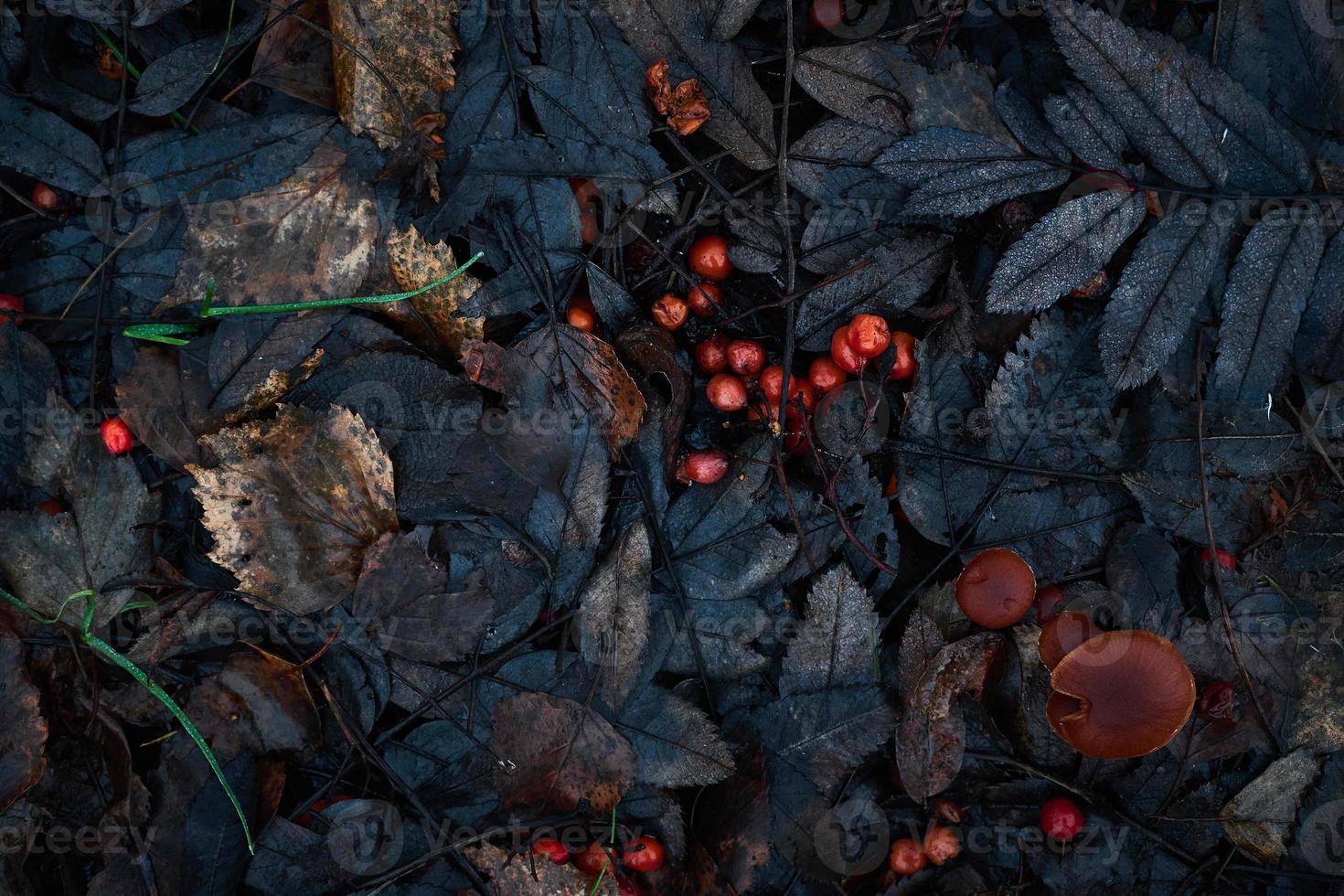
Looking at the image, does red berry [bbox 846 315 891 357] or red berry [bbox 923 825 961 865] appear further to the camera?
red berry [bbox 923 825 961 865]

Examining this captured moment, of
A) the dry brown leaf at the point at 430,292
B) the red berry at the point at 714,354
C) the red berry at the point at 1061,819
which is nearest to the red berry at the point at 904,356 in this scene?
the red berry at the point at 714,354

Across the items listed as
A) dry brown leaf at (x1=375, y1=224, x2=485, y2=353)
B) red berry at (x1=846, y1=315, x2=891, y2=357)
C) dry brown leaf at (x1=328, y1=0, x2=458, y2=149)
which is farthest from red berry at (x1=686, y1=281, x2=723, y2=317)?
dry brown leaf at (x1=328, y1=0, x2=458, y2=149)

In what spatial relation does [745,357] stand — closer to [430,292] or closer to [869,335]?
[869,335]

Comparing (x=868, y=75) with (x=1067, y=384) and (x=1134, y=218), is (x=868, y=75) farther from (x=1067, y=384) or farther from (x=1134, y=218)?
(x=1067, y=384)

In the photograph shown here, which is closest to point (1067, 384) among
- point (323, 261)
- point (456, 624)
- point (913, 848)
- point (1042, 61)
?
point (1042, 61)

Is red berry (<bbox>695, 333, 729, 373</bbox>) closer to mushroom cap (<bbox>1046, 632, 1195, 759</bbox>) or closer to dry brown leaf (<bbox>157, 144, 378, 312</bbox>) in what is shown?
dry brown leaf (<bbox>157, 144, 378, 312</bbox>)

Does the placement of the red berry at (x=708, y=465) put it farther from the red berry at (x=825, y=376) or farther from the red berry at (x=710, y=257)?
the red berry at (x=710, y=257)
